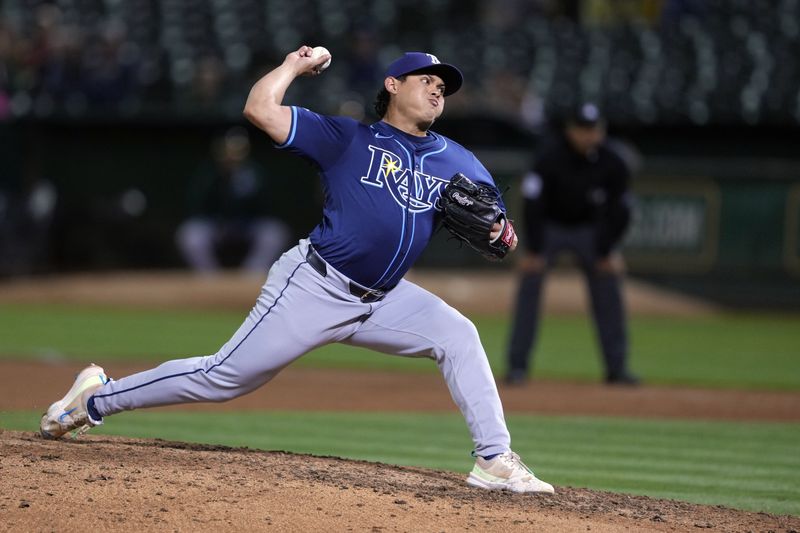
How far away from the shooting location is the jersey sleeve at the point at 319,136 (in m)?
4.61

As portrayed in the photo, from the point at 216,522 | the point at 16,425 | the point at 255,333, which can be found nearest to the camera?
the point at 216,522

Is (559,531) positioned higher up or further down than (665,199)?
further down

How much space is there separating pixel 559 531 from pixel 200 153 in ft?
46.4

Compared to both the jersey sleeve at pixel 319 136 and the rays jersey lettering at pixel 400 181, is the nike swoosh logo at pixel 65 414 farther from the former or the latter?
the rays jersey lettering at pixel 400 181

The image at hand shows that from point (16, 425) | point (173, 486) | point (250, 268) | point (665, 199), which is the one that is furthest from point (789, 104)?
point (173, 486)

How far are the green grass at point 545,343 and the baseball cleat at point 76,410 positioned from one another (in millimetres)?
5486

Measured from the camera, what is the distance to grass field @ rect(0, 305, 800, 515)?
19.6 feet

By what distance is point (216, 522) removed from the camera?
4.07 metres

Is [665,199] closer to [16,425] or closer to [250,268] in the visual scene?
[250,268]

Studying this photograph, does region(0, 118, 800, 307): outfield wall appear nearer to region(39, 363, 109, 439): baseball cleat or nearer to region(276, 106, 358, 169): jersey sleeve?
region(39, 363, 109, 439): baseball cleat

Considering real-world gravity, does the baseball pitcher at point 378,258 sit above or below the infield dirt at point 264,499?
above

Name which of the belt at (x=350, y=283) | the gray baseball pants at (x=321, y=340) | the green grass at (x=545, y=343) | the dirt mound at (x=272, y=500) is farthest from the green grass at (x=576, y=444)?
the green grass at (x=545, y=343)

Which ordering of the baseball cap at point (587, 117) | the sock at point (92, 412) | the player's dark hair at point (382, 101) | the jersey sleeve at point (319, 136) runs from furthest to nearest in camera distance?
the baseball cap at point (587, 117), the sock at point (92, 412), the player's dark hair at point (382, 101), the jersey sleeve at point (319, 136)

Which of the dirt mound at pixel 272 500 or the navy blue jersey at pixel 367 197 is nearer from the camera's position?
the dirt mound at pixel 272 500
